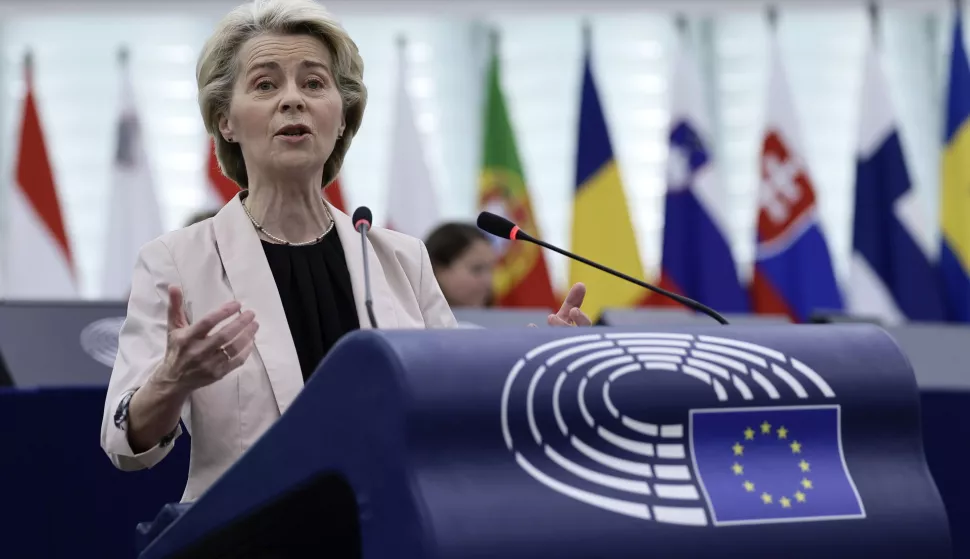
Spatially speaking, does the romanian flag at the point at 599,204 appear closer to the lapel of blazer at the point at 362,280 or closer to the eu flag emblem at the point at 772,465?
the lapel of blazer at the point at 362,280

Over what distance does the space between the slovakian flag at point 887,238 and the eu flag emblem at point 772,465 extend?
198 inches

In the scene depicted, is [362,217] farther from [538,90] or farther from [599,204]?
[538,90]

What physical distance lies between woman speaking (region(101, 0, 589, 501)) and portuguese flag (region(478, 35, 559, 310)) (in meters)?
4.36

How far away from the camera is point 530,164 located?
752 centimetres

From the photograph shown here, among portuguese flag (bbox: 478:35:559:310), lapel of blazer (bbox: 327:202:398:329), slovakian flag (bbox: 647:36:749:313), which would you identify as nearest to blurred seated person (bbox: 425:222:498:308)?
portuguese flag (bbox: 478:35:559:310)

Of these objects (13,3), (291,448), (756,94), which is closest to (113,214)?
(13,3)

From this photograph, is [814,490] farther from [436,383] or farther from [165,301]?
[165,301]

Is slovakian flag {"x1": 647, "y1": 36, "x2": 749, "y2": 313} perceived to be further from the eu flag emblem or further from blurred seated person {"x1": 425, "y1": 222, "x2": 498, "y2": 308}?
the eu flag emblem

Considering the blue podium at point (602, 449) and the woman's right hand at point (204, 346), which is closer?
the blue podium at point (602, 449)

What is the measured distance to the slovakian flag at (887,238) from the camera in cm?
600

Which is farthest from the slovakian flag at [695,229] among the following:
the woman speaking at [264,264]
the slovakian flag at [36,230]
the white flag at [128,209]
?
the woman speaking at [264,264]

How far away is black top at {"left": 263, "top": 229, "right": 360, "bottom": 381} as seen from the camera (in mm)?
1599

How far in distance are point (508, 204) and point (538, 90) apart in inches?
54.3

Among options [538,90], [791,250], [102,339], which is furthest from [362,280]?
[538,90]
